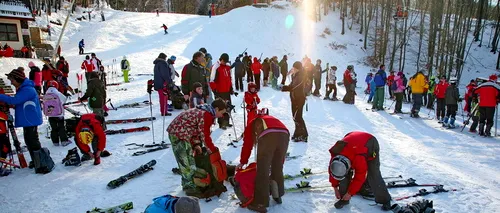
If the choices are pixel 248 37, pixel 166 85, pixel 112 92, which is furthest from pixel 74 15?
pixel 166 85

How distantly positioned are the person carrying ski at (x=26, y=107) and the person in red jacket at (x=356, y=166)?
200 inches

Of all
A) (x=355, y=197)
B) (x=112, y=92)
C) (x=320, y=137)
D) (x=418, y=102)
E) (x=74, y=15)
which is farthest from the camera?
(x=74, y=15)

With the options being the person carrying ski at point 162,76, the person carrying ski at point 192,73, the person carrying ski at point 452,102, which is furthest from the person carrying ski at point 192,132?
the person carrying ski at point 452,102

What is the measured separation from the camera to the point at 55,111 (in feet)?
22.6

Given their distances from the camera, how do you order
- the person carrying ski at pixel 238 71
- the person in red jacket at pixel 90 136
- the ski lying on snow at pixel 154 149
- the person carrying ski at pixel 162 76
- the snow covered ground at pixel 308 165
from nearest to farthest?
the snow covered ground at pixel 308 165
the person in red jacket at pixel 90 136
the ski lying on snow at pixel 154 149
the person carrying ski at pixel 162 76
the person carrying ski at pixel 238 71

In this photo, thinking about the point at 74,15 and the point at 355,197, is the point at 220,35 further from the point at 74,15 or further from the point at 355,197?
the point at 355,197

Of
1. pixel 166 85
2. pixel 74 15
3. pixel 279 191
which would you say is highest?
pixel 74 15

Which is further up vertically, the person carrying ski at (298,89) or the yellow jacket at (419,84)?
the person carrying ski at (298,89)

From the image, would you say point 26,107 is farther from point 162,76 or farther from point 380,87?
point 380,87

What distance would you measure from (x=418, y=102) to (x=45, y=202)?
1242cm

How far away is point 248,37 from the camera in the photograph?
109 ft

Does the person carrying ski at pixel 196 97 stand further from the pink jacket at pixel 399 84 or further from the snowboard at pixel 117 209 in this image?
the pink jacket at pixel 399 84

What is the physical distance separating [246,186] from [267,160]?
555 millimetres

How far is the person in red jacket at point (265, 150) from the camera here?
405cm
